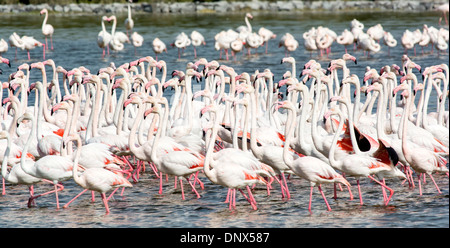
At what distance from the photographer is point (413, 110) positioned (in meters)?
13.8

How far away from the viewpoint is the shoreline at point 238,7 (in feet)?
150

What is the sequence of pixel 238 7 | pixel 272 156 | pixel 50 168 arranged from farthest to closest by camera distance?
pixel 238 7, pixel 272 156, pixel 50 168

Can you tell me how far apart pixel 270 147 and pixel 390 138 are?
1.90 m

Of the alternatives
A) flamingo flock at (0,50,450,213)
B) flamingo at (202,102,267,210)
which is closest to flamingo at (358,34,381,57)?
flamingo flock at (0,50,450,213)

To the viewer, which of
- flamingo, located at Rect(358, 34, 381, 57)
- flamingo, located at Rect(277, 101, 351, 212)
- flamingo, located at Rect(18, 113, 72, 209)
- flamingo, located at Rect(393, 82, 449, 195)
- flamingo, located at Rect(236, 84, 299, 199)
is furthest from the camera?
flamingo, located at Rect(358, 34, 381, 57)

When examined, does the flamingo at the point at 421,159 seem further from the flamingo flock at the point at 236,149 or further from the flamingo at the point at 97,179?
the flamingo at the point at 97,179

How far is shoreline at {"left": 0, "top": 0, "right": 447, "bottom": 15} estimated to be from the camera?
150ft

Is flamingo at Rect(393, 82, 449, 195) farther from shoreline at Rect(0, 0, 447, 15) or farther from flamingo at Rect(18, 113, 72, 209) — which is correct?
shoreline at Rect(0, 0, 447, 15)

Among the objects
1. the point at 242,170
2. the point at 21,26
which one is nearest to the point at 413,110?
the point at 242,170

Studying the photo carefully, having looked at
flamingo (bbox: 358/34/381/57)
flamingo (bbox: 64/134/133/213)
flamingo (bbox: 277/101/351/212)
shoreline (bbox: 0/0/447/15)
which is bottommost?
shoreline (bbox: 0/0/447/15)

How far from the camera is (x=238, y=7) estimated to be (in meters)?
48.3

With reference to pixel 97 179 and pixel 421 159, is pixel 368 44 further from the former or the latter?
pixel 97 179

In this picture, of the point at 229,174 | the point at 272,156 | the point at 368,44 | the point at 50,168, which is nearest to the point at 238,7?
the point at 368,44
